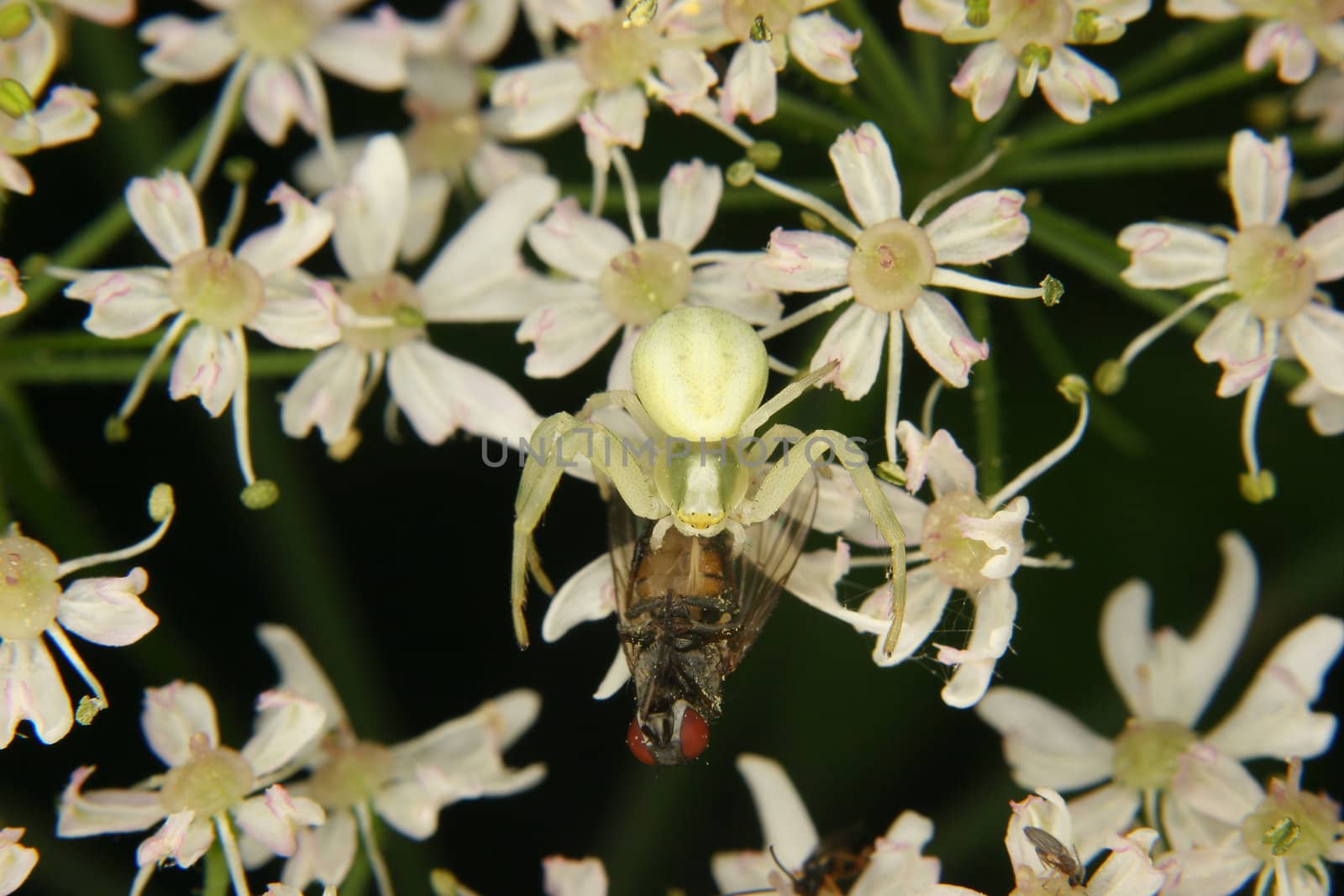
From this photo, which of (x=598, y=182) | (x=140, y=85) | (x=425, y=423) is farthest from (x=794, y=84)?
(x=140, y=85)

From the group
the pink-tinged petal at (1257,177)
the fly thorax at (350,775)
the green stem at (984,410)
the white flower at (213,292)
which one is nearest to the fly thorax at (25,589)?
the white flower at (213,292)

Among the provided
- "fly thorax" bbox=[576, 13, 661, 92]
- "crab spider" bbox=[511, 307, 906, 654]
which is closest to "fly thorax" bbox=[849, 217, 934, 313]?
"crab spider" bbox=[511, 307, 906, 654]

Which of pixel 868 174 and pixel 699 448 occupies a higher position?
pixel 868 174

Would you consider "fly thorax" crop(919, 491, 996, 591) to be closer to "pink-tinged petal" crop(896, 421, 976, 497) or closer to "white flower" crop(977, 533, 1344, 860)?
"pink-tinged petal" crop(896, 421, 976, 497)

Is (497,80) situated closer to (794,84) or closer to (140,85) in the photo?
(794,84)

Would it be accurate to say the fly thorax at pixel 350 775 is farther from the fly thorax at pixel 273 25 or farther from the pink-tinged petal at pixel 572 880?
the fly thorax at pixel 273 25

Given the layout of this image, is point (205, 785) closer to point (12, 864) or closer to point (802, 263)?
point (12, 864)

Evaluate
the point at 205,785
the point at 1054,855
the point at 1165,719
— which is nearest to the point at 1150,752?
the point at 1165,719

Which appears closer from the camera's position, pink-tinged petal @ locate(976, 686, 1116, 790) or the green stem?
the green stem
